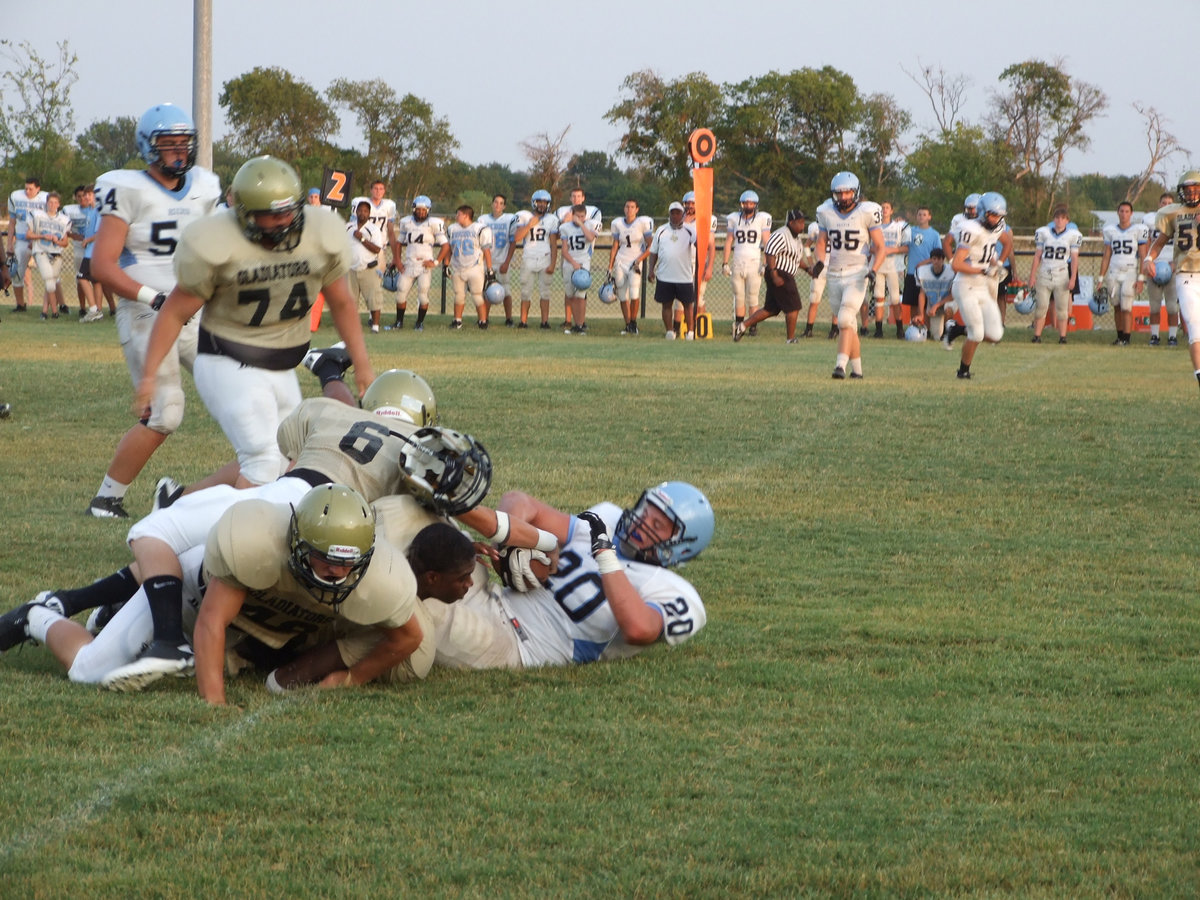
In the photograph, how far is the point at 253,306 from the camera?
217 inches

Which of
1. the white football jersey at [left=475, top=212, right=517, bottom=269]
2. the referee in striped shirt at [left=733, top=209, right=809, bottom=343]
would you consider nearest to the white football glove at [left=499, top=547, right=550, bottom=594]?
the referee in striped shirt at [left=733, top=209, right=809, bottom=343]

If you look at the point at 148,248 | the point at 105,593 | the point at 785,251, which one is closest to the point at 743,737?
the point at 105,593

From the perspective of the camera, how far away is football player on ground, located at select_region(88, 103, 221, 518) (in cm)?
652

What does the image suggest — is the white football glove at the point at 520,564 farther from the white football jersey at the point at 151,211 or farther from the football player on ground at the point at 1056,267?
→ the football player on ground at the point at 1056,267

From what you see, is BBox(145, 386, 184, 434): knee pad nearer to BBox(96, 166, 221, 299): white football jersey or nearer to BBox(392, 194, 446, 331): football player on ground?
BBox(96, 166, 221, 299): white football jersey

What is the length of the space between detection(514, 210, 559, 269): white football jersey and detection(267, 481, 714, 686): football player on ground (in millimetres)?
15923

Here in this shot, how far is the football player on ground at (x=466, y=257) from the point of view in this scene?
19.8m

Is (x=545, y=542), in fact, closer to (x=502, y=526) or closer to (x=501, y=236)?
(x=502, y=526)

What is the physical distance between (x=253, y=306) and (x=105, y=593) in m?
1.31

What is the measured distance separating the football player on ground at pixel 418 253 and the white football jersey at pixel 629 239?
244cm

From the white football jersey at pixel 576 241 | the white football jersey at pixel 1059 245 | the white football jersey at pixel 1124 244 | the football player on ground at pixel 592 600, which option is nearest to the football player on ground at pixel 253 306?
the football player on ground at pixel 592 600

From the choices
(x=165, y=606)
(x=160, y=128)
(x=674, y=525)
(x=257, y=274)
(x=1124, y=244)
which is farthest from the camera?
(x=1124, y=244)

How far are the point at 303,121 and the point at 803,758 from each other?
41662 mm

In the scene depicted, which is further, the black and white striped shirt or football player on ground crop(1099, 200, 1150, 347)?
football player on ground crop(1099, 200, 1150, 347)
